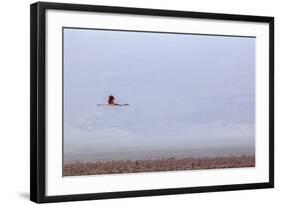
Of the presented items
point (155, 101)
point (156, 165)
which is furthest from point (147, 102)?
point (156, 165)

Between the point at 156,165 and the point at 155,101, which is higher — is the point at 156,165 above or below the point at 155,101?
below

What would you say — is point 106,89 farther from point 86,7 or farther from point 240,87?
point 240,87

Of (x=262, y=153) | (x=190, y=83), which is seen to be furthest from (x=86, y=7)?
(x=262, y=153)

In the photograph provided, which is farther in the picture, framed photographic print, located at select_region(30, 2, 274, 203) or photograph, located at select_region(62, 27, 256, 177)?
photograph, located at select_region(62, 27, 256, 177)

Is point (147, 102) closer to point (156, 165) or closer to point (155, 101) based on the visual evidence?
point (155, 101)

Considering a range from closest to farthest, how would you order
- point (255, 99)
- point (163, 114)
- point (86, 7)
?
point (86, 7) → point (163, 114) → point (255, 99)

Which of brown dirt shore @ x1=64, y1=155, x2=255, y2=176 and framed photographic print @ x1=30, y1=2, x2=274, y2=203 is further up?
framed photographic print @ x1=30, y1=2, x2=274, y2=203
